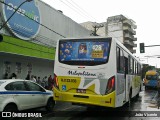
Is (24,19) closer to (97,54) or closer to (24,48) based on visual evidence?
(24,48)

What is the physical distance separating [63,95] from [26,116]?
5.69ft

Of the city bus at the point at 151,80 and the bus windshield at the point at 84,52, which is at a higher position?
the bus windshield at the point at 84,52

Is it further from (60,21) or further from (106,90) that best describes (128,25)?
(106,90)

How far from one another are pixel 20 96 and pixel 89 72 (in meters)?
2.81

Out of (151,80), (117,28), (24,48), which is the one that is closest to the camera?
(24,48)

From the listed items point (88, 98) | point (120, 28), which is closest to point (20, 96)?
point (88, 98)

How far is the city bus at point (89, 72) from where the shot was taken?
9.88 m

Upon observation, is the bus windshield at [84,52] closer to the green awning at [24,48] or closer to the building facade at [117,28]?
the green awning at [24,48]

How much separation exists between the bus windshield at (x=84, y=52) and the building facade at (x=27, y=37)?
7.21 m

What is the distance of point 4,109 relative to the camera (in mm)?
9156

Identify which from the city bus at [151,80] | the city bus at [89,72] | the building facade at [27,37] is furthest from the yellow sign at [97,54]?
the city bus at [151,80]

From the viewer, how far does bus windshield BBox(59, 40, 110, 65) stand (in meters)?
10.2

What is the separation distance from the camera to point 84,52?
34.4 ft

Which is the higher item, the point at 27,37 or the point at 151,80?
the point at 27,37
